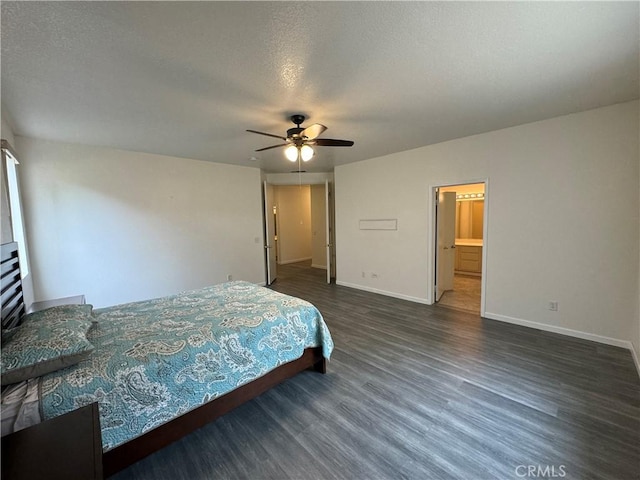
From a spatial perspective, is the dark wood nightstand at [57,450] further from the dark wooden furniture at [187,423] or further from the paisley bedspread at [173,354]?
the dark wooden furniture at [187,423]

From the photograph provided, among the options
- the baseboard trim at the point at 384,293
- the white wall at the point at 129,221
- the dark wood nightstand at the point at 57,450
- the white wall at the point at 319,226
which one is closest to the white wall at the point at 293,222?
the white wall at the point at 319,226

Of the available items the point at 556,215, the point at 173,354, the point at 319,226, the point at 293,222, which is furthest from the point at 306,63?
the point at 293,222

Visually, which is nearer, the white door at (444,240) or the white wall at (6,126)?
the white wall at (6,126)

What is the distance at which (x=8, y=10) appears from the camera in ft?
4.36

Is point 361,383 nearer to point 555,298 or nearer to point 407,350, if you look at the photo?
point 407,350

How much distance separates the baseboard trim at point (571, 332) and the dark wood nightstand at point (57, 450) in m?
4.17

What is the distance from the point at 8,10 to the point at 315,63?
1.69m

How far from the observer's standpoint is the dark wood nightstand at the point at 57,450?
0.82 m

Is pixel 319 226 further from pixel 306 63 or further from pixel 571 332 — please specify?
pixel 306 63

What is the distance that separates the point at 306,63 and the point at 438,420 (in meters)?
2.85

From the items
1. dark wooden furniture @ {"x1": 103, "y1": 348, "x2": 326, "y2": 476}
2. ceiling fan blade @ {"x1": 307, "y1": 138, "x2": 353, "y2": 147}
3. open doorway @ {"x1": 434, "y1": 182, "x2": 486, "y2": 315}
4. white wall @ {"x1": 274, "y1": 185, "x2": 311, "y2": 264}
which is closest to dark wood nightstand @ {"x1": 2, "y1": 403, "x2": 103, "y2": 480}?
dark wooden furniture @ {"x1": 103, "y1": 348, "x2": 326, "y2": 476}

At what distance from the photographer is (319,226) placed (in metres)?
7.96

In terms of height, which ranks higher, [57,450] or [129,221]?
[129,221]

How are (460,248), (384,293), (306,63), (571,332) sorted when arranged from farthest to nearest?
(460,248), (384,293), (571,332), (306,63)
